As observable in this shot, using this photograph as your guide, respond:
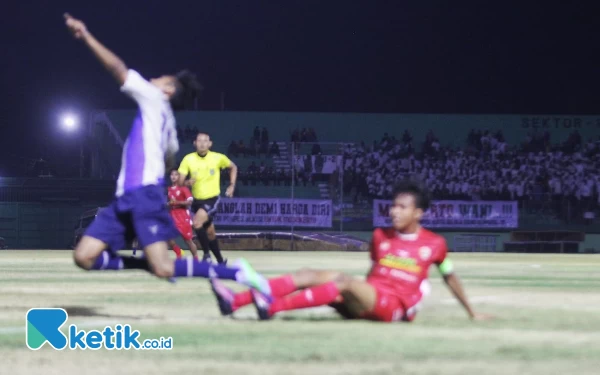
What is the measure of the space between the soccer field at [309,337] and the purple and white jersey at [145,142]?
46.1 inches

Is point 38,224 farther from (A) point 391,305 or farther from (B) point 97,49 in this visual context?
(A) point 391,305

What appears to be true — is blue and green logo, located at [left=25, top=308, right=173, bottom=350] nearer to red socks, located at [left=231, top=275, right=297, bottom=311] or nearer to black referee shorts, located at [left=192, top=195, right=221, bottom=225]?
red socks, located at [left=231, top=275, right=297, bottom=311]

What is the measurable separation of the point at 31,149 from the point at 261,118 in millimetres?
14200

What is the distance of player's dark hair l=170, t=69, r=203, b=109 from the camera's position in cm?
918

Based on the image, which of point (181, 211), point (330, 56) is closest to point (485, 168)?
point (330, 56)

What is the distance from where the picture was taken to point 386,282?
8508 millimetres

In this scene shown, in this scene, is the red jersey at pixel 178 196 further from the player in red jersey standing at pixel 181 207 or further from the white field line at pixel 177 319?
the white field line at pixel 177 319

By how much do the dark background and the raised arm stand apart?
130 ft

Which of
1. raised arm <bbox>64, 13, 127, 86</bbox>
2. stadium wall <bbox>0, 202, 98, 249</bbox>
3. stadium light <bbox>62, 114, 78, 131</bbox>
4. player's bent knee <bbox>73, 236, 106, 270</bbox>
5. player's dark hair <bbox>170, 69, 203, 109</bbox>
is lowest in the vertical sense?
stadium wall <bbox>0, 202, 98, 249</bbox>

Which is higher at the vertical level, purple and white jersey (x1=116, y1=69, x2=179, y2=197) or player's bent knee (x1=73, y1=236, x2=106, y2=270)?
purple and white jersey (x1=116, y1=69, x2=179, y2=197)

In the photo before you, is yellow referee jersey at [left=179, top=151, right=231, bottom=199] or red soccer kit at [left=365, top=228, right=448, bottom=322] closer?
red soccer kit at [left=365, top=228, right=448, bottom=322]

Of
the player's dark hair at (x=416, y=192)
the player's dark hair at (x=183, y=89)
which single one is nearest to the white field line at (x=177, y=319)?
the player's dark hair at (x=416, y=192)

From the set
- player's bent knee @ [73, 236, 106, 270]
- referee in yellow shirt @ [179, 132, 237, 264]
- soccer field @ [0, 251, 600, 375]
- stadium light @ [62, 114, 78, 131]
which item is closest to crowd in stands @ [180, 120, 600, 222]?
stadium light @ [62, 114, 78, 131]

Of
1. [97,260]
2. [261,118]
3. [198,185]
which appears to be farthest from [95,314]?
[261,118]
